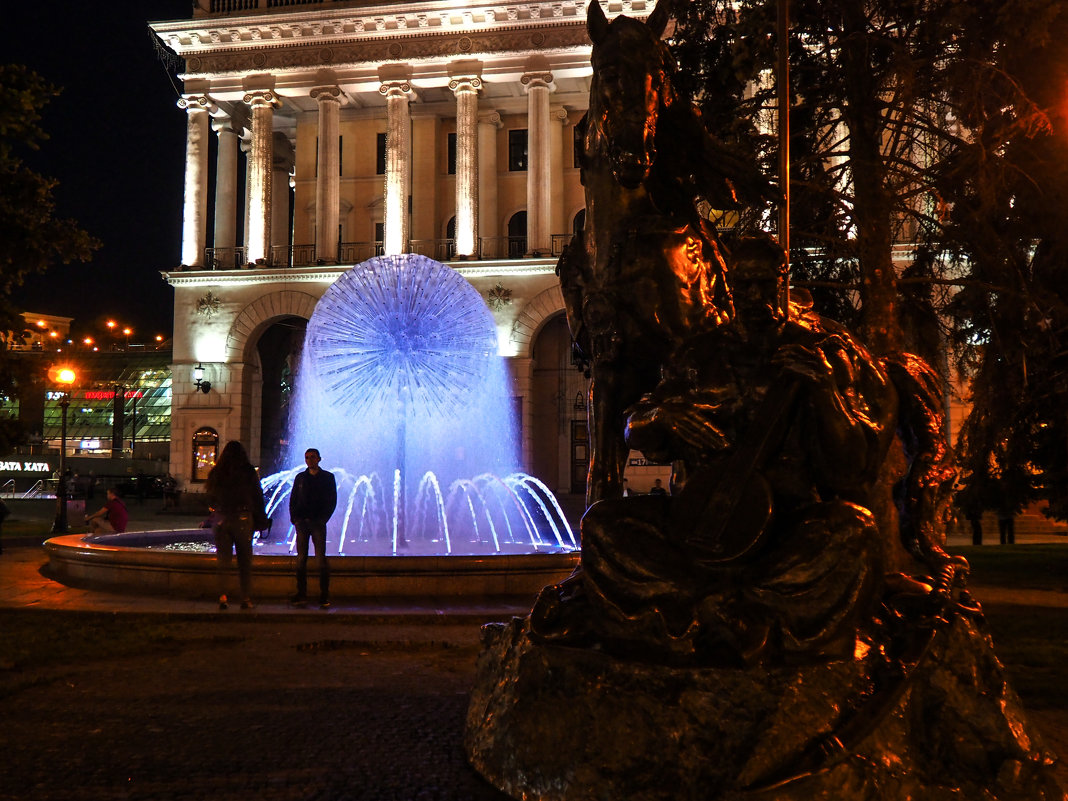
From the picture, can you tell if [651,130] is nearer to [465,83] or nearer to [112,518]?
[112,518]

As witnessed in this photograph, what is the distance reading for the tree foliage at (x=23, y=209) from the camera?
8750 millimetres

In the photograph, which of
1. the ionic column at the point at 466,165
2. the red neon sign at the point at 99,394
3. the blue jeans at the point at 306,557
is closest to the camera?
the blue jeans at the point at 306,557

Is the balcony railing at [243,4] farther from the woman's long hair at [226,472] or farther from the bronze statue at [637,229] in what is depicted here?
the bronze statue at [637,229]

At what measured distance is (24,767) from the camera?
380 centimetres

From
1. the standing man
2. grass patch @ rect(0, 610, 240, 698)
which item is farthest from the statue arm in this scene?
the standing man

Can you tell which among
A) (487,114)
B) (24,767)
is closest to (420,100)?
(487,114)

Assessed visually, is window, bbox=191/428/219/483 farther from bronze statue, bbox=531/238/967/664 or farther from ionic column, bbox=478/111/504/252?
bronze statue, bbox=531/238/967/664

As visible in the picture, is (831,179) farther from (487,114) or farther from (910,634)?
(487,114)

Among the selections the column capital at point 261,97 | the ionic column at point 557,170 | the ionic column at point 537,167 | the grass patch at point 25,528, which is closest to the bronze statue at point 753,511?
the grass patch at point 25,528

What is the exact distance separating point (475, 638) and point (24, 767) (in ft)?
13.1

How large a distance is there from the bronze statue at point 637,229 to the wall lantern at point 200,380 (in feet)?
113

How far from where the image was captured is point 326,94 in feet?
122

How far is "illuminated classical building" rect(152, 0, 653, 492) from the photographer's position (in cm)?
→ 3572

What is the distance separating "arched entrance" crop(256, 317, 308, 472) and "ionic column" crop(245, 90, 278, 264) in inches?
118
